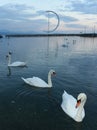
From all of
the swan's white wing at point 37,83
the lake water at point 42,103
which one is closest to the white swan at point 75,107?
the lake water at point 42,103

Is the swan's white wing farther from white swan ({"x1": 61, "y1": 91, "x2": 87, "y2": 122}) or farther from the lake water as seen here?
white swan ({"x1": 61, "y1": 91, "x2": 87, "y2": 122})

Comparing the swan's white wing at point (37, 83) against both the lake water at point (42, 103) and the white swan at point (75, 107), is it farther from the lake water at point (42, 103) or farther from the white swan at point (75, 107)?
the white swan at point (75, 107)

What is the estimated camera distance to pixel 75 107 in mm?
13289

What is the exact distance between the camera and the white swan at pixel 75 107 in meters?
12.5

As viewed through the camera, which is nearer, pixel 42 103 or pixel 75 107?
pixel 75 107

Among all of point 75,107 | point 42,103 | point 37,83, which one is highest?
point 37,83

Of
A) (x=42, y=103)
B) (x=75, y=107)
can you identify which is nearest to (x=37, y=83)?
(x=42, y=103)

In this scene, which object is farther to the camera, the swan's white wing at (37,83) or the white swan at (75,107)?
the swan's white wing at (37,83)

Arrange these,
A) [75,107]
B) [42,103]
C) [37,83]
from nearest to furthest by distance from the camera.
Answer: [75,107] → [42,103] → [37,83]

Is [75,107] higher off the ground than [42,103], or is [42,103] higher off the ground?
[75,107]

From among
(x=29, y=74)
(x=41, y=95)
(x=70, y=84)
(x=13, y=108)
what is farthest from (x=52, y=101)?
(x=29, y=74)

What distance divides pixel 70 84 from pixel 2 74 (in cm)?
693

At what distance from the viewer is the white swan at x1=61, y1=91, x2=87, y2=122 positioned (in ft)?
41.0

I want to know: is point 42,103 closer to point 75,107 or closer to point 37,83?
point 75,107
